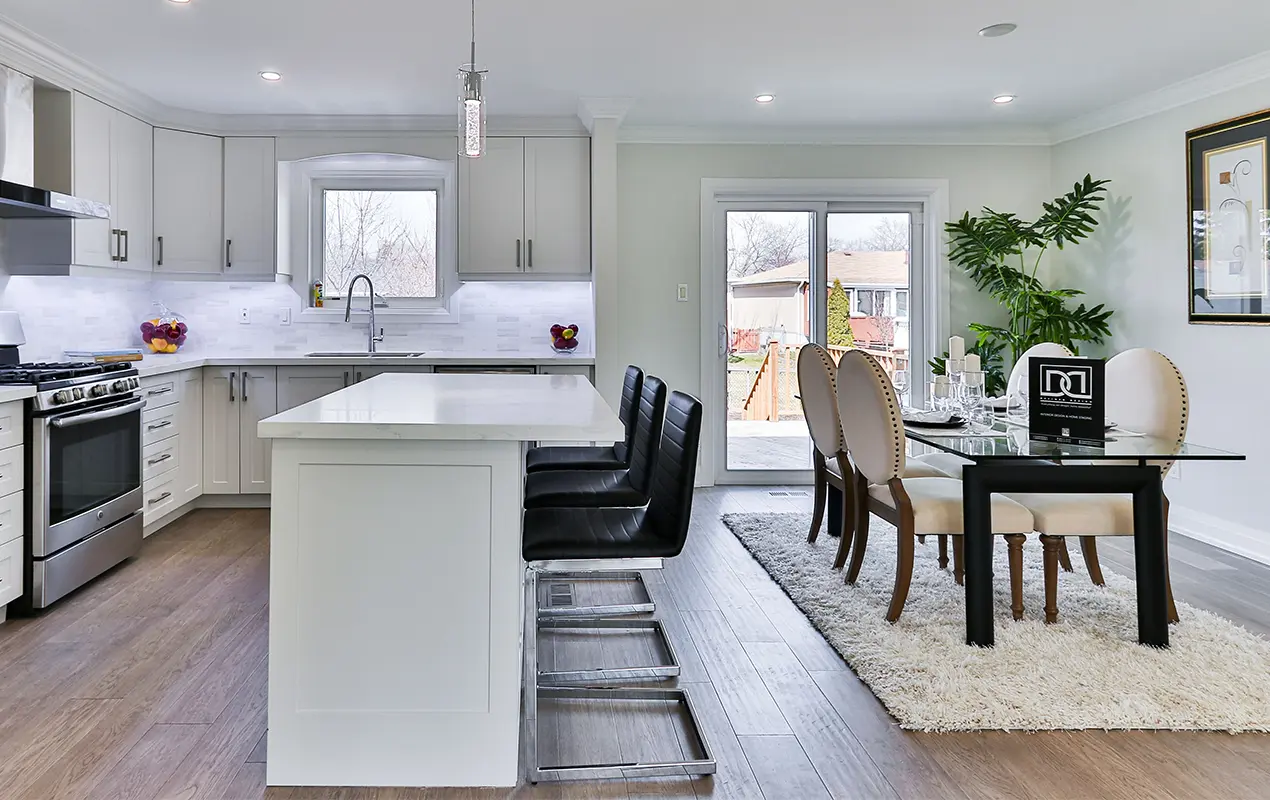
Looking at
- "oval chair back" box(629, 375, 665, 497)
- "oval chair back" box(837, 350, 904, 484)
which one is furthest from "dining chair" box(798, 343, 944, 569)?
"oval chair back" box(629, 375, 665, 497)

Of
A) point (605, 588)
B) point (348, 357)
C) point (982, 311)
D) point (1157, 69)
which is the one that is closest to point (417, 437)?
point (605, 588)

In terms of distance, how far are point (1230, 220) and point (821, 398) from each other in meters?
2.33

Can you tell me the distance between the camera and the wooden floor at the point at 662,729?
78.2 inches

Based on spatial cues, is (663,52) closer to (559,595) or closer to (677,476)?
(559,595)

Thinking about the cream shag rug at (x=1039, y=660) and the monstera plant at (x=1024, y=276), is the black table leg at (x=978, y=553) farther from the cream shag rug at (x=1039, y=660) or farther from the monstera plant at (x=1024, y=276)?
the monstera plant at (x=1024, y=276)

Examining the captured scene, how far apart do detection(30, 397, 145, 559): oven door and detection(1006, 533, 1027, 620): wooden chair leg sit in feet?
11.5

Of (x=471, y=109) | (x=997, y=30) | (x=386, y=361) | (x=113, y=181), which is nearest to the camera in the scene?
(x=471, y=109)

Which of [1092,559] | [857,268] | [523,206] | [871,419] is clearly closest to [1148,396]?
[1092,559]

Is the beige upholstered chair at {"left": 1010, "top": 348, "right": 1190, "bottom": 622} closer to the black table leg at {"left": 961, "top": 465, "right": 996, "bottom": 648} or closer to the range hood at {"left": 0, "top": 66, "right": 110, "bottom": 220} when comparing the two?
the black table leg at {"left": 961, "top": 465, "right": 996, "bottom": 648}

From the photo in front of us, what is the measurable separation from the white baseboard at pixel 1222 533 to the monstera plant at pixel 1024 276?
3.56ft

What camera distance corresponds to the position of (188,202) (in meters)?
5.13

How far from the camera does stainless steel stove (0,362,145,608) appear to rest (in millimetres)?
3201

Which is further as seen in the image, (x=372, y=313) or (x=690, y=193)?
(x=690, y=193)

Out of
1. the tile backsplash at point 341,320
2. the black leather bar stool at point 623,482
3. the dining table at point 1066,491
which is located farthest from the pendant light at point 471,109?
the tile backsplash at point 341,320
